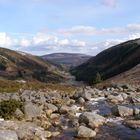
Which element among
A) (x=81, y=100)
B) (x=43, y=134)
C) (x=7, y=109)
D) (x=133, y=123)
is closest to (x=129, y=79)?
(x=81, y=100)

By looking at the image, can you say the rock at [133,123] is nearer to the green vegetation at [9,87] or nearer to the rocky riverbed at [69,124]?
the rocky riverbed at [69,124]

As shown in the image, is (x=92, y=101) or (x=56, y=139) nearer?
(x=56, y=139)

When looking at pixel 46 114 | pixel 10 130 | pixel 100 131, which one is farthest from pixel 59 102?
pixel 10 130

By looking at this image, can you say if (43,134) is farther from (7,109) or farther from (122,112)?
(122,112)

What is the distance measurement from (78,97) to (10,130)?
28.9 m

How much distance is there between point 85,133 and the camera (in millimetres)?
30594

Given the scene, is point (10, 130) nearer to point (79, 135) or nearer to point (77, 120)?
point (79, 135)

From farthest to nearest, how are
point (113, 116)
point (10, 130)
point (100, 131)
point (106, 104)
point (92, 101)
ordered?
1. point (92, 101)
2. point (106, 104)
3. point (113, 116)
4. point (100, 131)
5. point (10, 130)

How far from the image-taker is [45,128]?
33656mm

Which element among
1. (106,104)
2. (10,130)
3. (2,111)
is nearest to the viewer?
(10,130)

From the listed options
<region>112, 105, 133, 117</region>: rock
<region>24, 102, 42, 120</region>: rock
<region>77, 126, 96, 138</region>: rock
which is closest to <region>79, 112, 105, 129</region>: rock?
<region>77, 126, 96, 138</region>: rock

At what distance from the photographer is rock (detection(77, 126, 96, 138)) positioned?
100ft

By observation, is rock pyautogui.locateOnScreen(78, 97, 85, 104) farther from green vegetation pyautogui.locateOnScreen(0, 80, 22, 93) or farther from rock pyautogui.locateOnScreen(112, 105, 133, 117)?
Answer: green vegetation pyautogui.locateOnScreen(0, 80, 22, 93)

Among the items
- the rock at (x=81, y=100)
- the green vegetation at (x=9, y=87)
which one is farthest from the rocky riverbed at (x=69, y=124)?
the green vegetation at (x=9, y=87)
